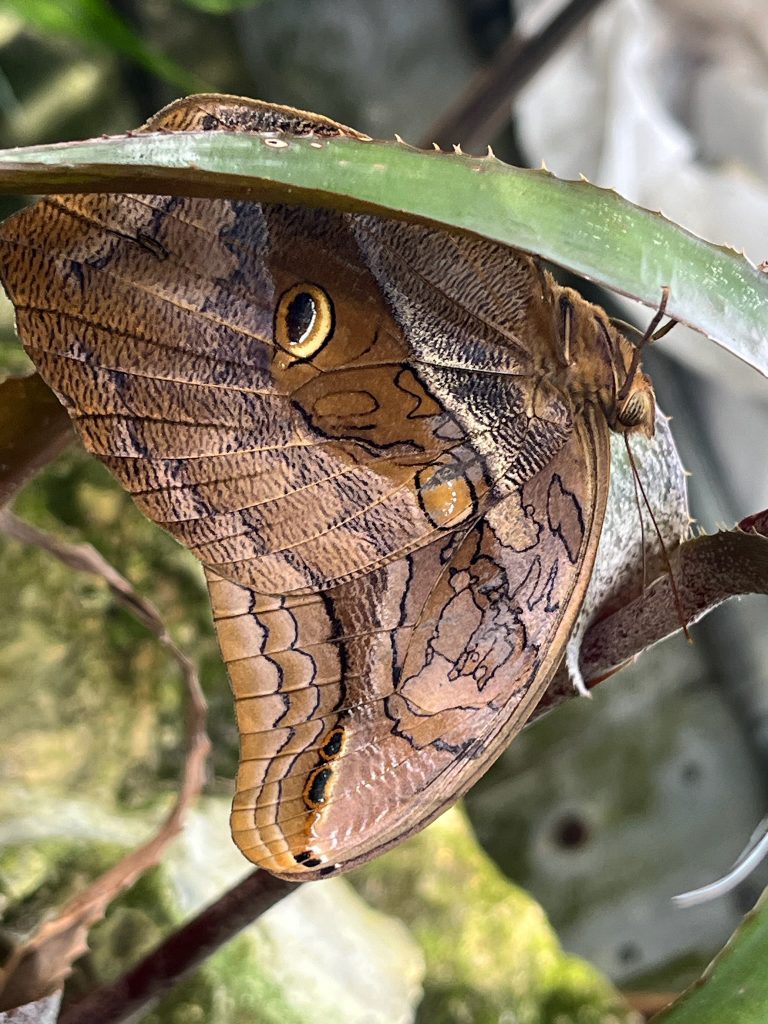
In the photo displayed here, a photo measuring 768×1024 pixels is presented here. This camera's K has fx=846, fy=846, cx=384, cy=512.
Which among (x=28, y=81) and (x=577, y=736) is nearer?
(x=28, y=81)

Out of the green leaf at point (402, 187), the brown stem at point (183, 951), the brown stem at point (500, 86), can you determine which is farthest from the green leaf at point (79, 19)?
the brown stem at point (183, 951)

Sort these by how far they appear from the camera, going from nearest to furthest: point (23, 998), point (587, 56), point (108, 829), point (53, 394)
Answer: point (53, 394) → point (23, 998) → point (108, 829) → point (587, 56)

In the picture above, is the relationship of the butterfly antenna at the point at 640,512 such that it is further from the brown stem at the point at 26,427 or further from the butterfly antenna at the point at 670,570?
the brown stem at the point at 26,427

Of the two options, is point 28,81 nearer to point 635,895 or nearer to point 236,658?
point 236,658

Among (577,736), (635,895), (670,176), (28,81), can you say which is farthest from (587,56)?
(635,895)

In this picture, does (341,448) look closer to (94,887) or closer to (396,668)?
(396,668)
